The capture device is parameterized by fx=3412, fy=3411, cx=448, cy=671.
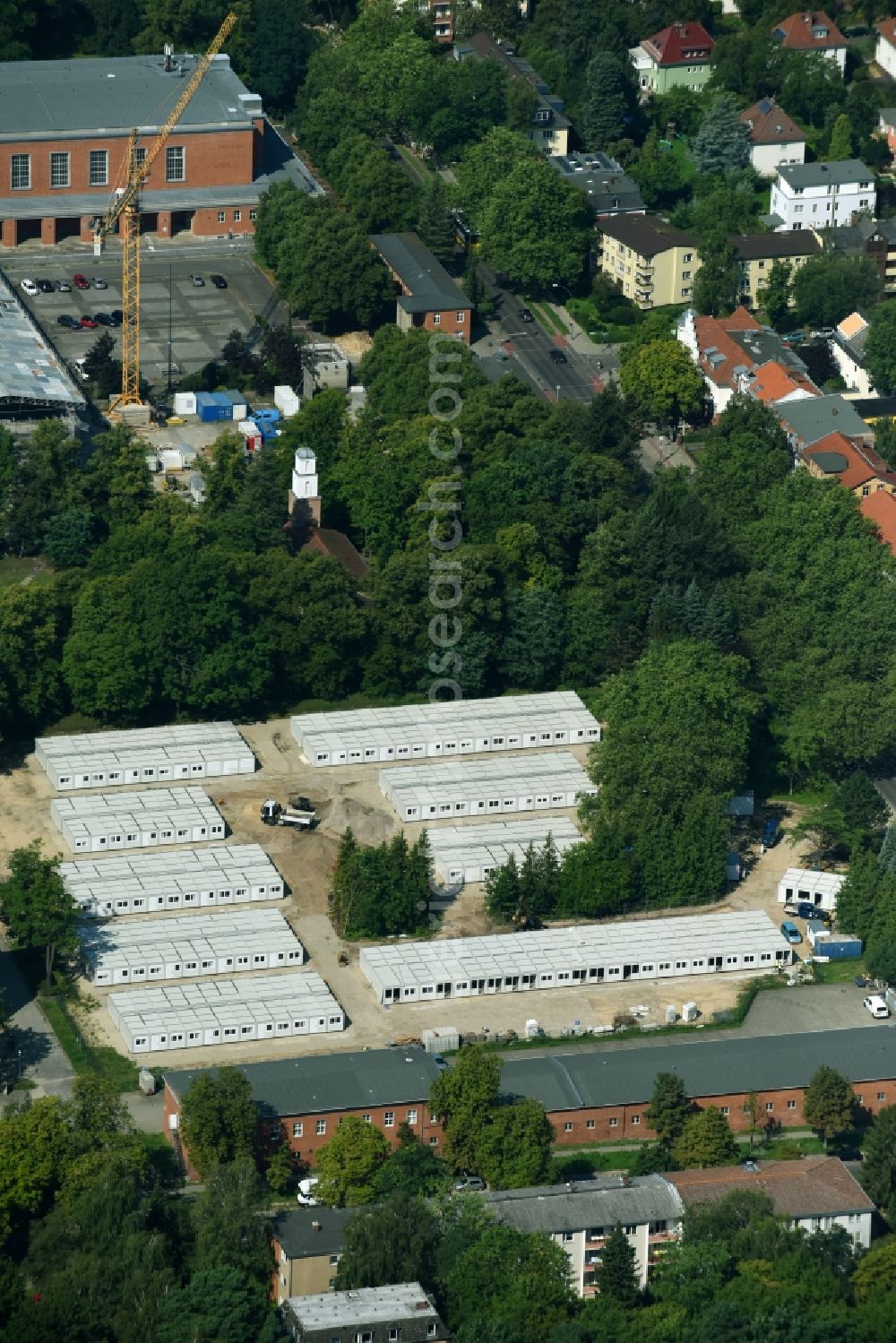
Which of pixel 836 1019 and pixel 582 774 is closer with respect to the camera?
pixel 836 1019

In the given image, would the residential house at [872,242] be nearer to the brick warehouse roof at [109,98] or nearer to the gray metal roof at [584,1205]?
the brick warehouse roof at [109,98]

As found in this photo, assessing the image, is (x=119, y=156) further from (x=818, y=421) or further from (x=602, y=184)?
(x=818, y=421)

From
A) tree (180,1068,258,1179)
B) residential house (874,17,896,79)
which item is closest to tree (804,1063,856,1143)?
tree (180,1068,258,1179)

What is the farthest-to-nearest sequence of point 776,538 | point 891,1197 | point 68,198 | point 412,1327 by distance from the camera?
1. point 68,198
2. point 776,538
3. point 891,1197
4. point 412,1327

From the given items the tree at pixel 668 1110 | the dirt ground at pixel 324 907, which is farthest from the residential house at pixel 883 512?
the tree at pixel 668 1110

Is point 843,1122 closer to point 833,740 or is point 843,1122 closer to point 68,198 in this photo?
point 833,740

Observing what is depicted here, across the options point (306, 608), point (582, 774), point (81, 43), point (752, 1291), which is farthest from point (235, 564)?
point (81, 43)
